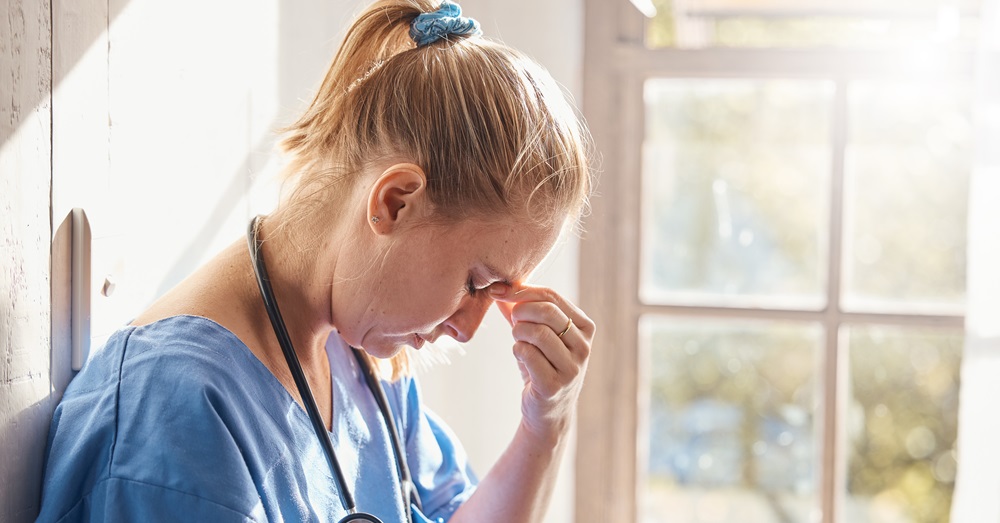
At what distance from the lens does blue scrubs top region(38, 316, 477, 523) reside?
0.83 meters

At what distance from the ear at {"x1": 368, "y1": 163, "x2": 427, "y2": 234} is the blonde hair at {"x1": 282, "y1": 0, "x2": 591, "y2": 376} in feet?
0.06

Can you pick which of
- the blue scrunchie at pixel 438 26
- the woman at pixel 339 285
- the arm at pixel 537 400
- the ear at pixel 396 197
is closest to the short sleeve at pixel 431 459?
the arm at pixel 537 400

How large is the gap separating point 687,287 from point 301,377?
4.12ft

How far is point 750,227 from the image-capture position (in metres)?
2.08

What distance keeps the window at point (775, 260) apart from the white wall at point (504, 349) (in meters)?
0.05

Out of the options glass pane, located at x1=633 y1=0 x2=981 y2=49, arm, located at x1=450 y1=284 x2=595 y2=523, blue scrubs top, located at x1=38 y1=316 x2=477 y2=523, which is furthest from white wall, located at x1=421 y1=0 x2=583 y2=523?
blue scrubs top, located at x1=38 y1=316 x2=477 y2=523

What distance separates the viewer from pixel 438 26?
1.05 m

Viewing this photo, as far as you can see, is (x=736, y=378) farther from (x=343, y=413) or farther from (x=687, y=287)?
(x=343, y=413)

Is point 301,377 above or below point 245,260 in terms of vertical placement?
below

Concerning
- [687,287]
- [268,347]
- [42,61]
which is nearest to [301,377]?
[268,347]

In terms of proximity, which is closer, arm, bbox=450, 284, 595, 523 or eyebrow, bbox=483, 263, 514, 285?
eyebrow, bbox=483, 263, 514, 285

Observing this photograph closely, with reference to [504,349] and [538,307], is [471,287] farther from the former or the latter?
[504,349]

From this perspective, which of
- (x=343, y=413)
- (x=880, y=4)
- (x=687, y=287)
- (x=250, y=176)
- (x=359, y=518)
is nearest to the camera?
(x=359, y=518)

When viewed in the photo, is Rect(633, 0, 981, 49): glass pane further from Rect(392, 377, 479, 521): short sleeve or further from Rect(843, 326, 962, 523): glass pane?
Rect(392, 377, 479, 521): short sleeve
